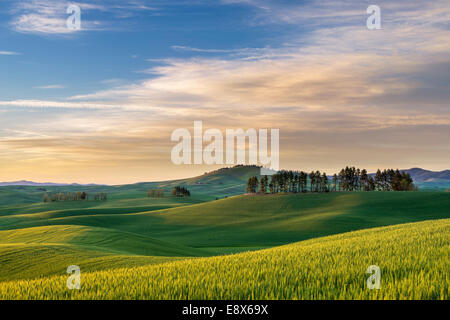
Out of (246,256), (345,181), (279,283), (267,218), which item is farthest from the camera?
(345,181)

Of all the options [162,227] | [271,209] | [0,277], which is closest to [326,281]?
[0,277]

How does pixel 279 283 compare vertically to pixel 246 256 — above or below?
above

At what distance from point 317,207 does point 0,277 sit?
76537 millimetres

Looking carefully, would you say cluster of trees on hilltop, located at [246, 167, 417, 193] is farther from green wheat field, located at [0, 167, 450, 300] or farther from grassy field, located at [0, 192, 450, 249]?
green wheat field, located at [0, 167, 450, 300]

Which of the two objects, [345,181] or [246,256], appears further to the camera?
[345,181]

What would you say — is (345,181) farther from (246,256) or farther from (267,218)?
(246,256)

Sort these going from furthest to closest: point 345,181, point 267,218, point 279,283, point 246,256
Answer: point 345,181 → point 267,218 → point 246,256 → point 279,283

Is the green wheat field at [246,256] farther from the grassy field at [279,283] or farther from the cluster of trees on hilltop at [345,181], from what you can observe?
the cluster of trees on hilltop at [345,181]

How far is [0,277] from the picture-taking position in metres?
21.7

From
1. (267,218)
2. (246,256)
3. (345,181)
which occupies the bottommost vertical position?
(267,218)

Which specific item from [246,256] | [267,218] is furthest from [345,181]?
[246,256]
